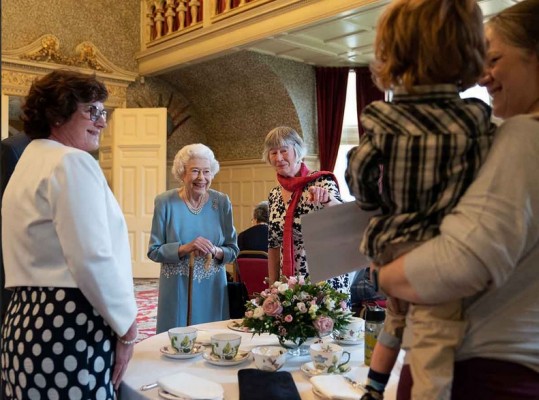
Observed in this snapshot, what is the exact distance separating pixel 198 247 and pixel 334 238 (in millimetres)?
2095

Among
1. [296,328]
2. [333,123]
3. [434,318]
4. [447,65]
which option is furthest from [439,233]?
[333,123]

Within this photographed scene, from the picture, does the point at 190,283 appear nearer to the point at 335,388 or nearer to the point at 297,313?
the point at 297,313

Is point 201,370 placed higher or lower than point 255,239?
lower

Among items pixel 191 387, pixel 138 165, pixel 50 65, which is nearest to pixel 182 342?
pixel 191 387

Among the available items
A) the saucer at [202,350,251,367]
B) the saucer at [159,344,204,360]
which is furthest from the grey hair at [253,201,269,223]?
the saucer at [202,350,251,367]

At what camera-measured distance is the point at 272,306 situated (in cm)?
185

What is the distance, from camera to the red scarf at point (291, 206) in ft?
9.37

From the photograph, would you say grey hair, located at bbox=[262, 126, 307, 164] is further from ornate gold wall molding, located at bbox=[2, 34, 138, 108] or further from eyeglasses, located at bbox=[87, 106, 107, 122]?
ornate gold wall molding, located at bbox=[2, 34, 138, 108]

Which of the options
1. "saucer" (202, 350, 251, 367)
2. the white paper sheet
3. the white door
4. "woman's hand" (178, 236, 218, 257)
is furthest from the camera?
the white door

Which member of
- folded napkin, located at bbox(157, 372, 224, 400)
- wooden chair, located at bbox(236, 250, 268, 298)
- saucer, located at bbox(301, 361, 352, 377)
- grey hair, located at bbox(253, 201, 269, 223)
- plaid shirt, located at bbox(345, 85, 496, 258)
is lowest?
wooden chair, located at bbox(236, 250, 268, 298)

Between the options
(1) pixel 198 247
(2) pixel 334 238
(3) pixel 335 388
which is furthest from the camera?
(1) pixel 198 247

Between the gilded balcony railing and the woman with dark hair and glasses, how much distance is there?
5.38m

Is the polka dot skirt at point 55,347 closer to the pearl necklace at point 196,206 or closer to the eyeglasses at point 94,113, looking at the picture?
the eyeglasses at point 94,113

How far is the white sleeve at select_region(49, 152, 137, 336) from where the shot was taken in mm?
1498
